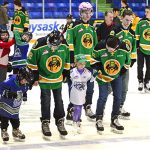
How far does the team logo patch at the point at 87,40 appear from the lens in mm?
6281

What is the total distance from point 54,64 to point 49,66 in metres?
0.06

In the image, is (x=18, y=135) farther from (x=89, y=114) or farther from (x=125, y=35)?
(x=125, y=35)

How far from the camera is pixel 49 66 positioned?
5.41 meters

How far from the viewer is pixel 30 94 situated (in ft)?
27.6

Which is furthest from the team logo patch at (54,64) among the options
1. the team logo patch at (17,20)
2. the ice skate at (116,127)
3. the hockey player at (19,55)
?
the team logo patch at (17,20)

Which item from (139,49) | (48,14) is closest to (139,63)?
(139,49)

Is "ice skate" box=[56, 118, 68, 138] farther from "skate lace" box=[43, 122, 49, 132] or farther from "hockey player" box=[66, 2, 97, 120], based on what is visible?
"hockey player" box=[66, 2, 97, 120]

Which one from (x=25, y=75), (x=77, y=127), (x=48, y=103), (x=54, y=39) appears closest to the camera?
(x=25, y=75)

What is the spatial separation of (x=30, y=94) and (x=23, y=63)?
Answer: 1.41 meters

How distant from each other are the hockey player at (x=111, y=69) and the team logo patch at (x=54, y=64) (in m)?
0.45

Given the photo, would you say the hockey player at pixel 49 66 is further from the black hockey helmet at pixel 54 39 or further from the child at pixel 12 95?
the child at pixel 12 95

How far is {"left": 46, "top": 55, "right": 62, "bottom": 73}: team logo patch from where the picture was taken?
540 cm

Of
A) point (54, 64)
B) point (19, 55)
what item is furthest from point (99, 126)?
point (19, 55)

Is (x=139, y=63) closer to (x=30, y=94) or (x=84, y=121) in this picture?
(x=30, y=94)
